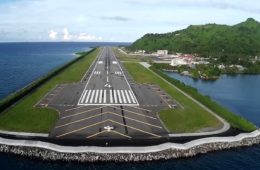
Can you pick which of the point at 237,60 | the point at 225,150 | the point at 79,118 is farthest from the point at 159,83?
the point at 237,60

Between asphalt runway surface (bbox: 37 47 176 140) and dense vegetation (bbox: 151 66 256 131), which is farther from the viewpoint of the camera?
dense vegetation (bbox: 151 66 256 131)

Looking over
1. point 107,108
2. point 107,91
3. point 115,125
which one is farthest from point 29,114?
point 107,91

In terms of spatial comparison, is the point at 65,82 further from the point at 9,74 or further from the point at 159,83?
the point at 9,74

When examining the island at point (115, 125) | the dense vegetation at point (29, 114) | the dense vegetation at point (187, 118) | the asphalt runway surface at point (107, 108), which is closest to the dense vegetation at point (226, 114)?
the island at point (115, 125)

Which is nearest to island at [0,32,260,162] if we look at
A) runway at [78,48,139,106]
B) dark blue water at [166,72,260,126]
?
runway at [78,48,139,106]

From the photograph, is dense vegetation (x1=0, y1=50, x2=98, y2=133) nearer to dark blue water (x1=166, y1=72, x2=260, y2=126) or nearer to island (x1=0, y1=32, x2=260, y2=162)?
island (x1=0, y1=32, x2=260, y2=162)

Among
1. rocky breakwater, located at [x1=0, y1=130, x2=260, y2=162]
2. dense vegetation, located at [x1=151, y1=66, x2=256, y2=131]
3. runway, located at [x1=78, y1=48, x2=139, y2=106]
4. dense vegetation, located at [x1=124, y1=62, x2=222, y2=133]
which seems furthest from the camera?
runway, located at [x1=78, y1=48, x2=139, y2=106]
